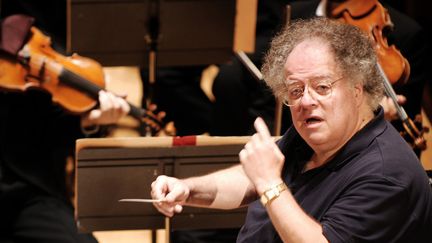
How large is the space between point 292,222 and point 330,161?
0.96 feet

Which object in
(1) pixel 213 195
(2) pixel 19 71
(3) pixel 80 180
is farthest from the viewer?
(2) pixel 19 71

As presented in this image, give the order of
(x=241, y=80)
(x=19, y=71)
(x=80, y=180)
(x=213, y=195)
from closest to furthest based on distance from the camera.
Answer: (x=213, y=195) < (x=80, y=180) < (x=19, y=71) < (x=241, y=80)

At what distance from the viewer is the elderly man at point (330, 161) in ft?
6.60

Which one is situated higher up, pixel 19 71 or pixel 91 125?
pixel 19 71

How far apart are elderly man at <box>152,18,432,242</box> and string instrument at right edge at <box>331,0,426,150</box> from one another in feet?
2.30

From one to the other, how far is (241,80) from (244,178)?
150 cm

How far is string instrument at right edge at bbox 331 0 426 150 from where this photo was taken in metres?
2.95

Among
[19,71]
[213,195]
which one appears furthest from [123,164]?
[19,71]

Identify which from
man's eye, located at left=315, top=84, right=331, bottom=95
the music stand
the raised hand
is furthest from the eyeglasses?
the music stand

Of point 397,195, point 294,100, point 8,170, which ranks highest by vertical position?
point 294,100

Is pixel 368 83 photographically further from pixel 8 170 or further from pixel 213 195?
pixel 8 170

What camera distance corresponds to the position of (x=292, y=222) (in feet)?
6.51

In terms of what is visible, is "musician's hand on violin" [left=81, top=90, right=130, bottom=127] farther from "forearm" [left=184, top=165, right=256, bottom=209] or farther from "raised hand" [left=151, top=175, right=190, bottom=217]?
"raised hand" [left=151, top=175, right=190, bottom=217]

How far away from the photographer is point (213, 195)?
2.54 meters
